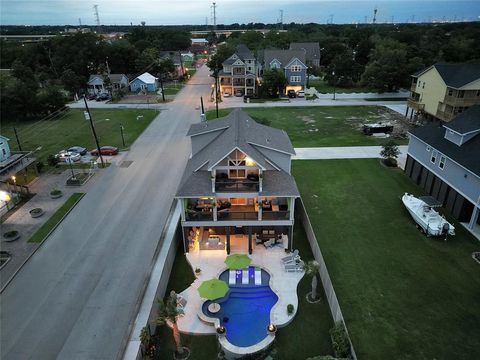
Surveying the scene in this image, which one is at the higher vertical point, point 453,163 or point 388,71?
point 388,71

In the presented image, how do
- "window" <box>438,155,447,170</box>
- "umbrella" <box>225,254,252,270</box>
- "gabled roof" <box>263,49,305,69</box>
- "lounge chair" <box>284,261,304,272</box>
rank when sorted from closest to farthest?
"umbrella" <box>225,254,252,270</box>
"lounge chair" <box>284,261,304,272</box>
"window" <box>438,155,447,170</box>
"gabled roof" <box>263,49,305,69</box>

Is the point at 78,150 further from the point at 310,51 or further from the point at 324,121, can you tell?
the point at 310,51

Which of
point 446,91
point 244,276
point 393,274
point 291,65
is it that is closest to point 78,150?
point 244,276

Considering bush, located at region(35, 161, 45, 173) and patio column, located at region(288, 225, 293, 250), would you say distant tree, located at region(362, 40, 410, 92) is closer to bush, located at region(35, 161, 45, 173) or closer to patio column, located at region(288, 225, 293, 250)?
patio column, located at region(288, 225, 293, 250)

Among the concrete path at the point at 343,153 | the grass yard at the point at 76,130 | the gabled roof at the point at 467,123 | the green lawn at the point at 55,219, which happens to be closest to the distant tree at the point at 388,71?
the concrete path at the point at 343,153

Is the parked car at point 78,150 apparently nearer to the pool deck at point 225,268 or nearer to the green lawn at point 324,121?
the green lawn at point 324,121

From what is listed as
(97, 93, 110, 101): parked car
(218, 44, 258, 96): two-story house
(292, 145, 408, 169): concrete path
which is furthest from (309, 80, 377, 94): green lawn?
(97, 93, 110, 101): parked car
